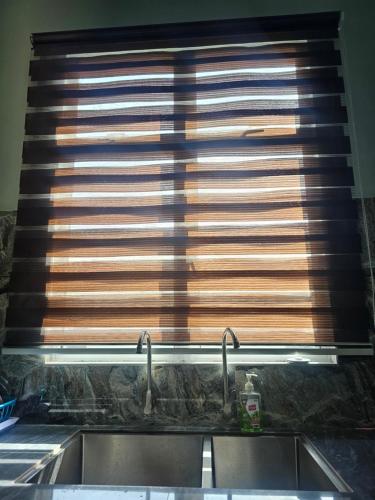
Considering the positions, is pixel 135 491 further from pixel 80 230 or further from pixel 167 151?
pixel 167 151

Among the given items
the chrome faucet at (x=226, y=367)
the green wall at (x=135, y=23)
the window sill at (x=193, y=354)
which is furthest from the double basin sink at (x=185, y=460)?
the green wall at (x=135, y=23)

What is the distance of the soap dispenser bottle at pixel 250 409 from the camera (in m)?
1.30

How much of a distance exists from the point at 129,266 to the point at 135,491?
86cm

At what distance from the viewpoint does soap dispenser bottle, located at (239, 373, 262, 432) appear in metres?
1.30

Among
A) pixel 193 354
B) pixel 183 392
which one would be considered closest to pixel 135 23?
pixel 193 354

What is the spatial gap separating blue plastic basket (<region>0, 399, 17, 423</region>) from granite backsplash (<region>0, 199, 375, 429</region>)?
→ 4cm

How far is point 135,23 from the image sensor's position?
1.78 m

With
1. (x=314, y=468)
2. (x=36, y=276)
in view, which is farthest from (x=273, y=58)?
(x=314, y=468)

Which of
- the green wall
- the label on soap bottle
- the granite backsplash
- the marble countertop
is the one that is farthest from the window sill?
the green wall

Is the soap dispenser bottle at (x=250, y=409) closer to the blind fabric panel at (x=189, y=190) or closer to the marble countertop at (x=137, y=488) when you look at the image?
the marble countertop at (x=137, y=488)

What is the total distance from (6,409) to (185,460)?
760 millimetres

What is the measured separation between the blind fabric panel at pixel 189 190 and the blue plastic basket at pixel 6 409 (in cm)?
25

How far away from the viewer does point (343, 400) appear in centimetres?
135

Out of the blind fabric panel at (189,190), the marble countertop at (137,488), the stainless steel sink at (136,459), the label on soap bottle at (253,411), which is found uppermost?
the blind fabric panel at (189,190)
